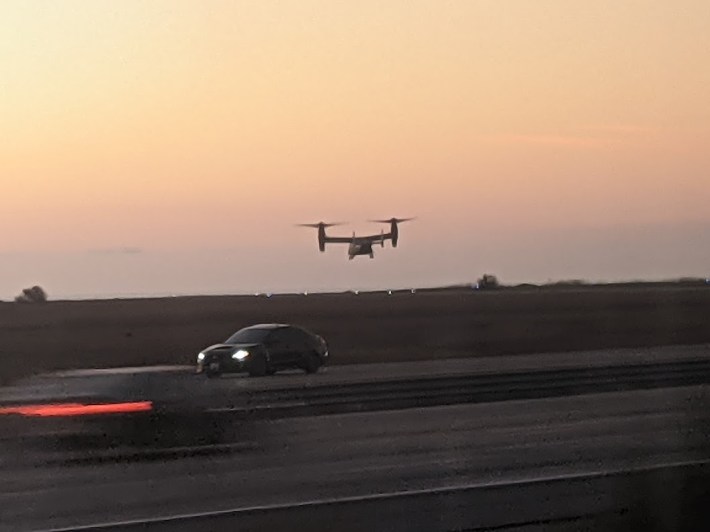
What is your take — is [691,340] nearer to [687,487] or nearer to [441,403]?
[441,403]

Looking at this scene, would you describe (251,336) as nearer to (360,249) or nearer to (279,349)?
(279,349)

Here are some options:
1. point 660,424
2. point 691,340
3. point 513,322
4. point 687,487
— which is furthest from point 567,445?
point 513,322

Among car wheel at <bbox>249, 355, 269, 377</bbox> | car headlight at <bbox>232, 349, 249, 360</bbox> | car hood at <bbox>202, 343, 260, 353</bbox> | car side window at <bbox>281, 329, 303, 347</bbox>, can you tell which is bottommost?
car wheel at <bbox>249, 355, 269, 377</bbox>

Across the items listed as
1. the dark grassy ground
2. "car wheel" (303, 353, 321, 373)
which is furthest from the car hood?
the dark grassy ground

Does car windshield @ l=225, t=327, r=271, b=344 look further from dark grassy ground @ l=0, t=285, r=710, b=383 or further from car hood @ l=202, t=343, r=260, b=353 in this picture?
dark grassy ground @ l=0, t=285, r=710, b=383

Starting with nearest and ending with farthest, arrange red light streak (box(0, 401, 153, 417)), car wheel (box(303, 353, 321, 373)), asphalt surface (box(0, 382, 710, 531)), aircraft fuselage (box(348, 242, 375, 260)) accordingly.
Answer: asphalt surface (box(0, 382, 710, 531)), red light streak (box(0, 401, 153, 417)), car wheel (box(303, 353, 321, 373)), aircraft fuselage (box(348, 242, 375, 260))

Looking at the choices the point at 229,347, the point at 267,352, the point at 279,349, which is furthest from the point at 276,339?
the point at 229,347
